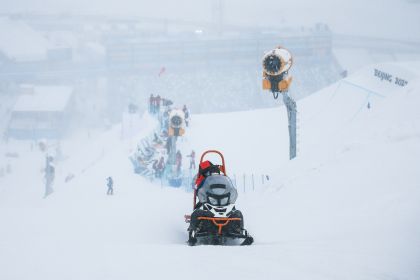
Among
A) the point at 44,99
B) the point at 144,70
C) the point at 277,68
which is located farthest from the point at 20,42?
the point at 277,68

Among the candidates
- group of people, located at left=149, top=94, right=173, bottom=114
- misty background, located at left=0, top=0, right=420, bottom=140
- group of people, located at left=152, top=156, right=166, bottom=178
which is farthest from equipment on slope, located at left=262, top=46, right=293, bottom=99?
misty background, located at left=0, top=0, right=420, bottom=140

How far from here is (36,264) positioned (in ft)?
11.1

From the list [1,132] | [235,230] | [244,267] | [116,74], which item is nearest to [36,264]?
[244,267]

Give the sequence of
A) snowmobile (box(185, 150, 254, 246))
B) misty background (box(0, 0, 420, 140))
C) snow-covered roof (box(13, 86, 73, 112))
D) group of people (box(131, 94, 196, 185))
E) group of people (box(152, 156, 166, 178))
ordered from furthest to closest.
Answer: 1. misty background (box(0, 0, 420, 140))
2. snow-covered roof (box(13, 86, 73, 112))
3. group of people (box(152, 156, 166, 178))
4. group of people (box(131, 94, 196, 185))
5. snowmobile (box(185, 150, 254, 246))

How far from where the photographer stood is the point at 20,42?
212 ft

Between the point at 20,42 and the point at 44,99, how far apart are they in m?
19.4

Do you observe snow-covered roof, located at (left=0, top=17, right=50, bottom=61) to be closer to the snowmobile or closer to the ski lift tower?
the ski lift tower

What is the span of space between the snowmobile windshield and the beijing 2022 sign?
17.8 metres

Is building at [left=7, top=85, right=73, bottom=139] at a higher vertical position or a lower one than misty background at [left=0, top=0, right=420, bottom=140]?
lower

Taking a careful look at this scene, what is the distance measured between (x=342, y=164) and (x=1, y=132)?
1990 inches

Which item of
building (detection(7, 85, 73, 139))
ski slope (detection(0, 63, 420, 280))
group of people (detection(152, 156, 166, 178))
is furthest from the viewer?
building (detection(7, 85, 73, 139))

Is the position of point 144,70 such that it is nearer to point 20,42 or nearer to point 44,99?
point 44,99

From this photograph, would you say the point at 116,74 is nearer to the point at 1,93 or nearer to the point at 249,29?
the point at 1,93

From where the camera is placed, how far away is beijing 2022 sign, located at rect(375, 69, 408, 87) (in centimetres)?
2016
